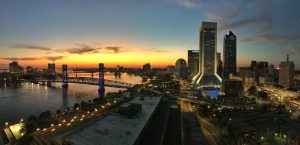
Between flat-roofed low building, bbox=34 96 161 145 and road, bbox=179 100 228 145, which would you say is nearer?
flat-roofed low building, bbox=34 96 161 145

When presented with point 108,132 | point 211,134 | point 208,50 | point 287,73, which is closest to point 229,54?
point 208,50

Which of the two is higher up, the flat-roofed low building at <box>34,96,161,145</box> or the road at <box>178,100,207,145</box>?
the flat-roofed low building at <box>34,96,161,145</box>

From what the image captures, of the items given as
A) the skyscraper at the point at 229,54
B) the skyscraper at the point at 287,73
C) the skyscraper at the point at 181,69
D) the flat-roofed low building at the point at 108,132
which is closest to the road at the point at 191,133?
the flat-roofed low building at the point at 108,132

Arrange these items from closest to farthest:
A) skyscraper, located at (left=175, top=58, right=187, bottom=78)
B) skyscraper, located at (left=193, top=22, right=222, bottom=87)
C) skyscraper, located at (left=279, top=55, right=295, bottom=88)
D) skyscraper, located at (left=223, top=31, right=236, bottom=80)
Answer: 1. skyscraper, located at (left=279, top=55, right=295, bottom=88)
2. skyscraper, located at (left=193, top=22, right=222, bottom=87)
3. skyscraper, located at (left=175, top=58, right=187, bottom=78)
4. skyscraper, located at (left=223, top=31, right=236, bottom=80)

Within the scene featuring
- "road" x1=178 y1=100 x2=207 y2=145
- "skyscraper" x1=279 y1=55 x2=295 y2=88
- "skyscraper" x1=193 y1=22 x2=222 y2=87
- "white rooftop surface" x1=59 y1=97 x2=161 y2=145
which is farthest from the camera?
"skyscraper" x1=193 y1=22 x2=222 y2=87

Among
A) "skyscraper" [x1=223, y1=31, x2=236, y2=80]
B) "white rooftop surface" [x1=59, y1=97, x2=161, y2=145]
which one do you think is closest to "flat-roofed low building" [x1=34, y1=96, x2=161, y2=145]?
"white rooftop surface" [x1=59, y1=97, x2=161, y2=145]

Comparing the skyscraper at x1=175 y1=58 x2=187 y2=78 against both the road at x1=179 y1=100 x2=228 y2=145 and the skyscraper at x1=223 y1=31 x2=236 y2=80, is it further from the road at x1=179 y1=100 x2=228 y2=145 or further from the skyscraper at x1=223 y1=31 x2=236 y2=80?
the road at x1=179 y1=100 x2=228 y2=145

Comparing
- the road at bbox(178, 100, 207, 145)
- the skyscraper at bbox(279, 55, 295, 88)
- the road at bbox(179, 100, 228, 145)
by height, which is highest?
the skyscraper at bbox(279, 55, 295, 88)
